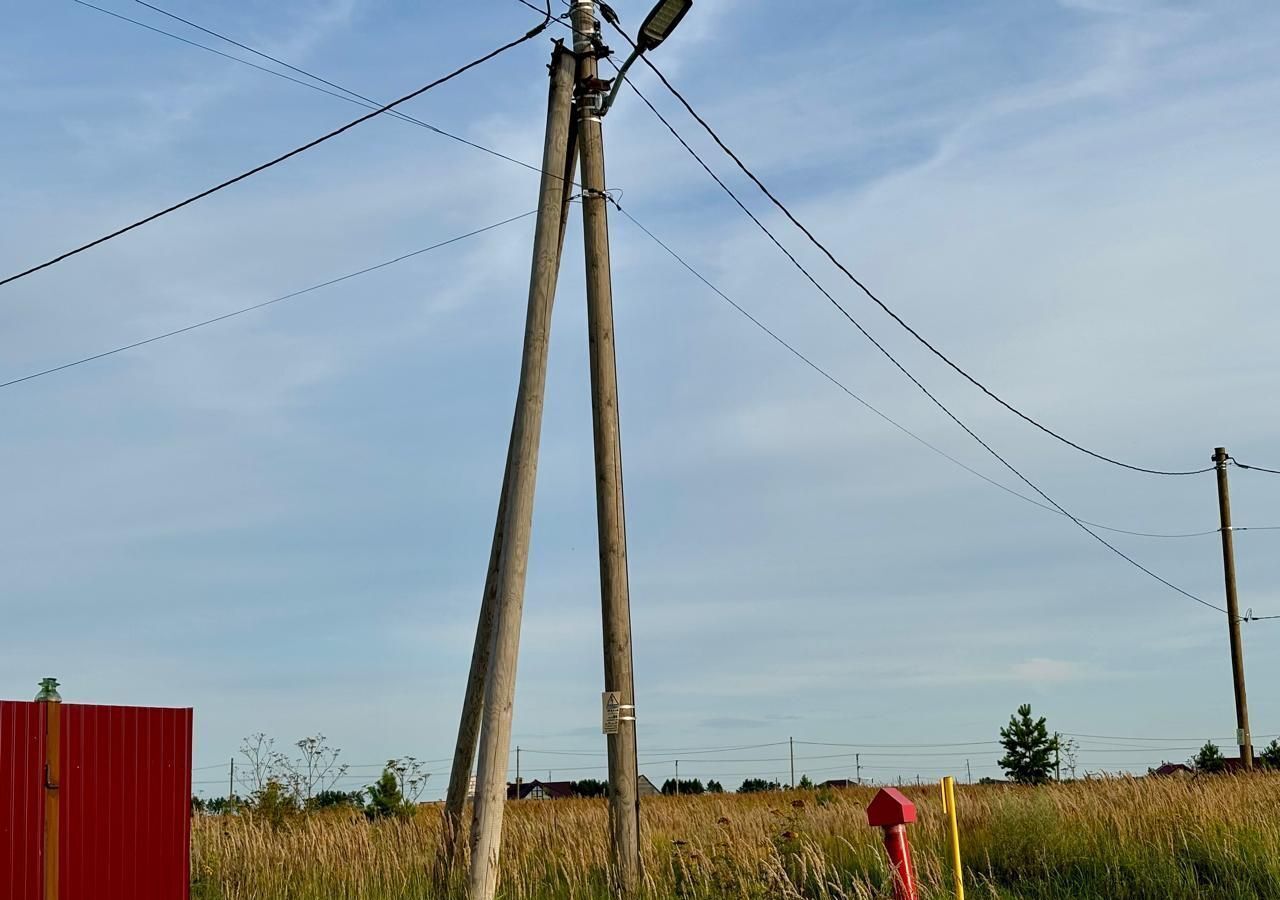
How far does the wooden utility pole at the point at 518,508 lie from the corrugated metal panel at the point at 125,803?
7.41 ft

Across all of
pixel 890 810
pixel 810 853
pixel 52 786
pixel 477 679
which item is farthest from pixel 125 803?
pixel 890 810

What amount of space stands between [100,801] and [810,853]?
5.24 meters

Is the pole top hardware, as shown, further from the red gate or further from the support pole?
the support pole

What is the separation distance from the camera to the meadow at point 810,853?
432 inches

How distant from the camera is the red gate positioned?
30.5 ft

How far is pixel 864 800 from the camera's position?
19.5 metres

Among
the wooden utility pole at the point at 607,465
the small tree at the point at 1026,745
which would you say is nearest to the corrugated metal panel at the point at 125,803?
the wooden utility pole at the point at 607,465

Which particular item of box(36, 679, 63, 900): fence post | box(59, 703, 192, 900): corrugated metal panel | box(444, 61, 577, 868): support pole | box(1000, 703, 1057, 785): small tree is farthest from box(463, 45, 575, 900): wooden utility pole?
box(1000, 703, 1057, 785): small tree

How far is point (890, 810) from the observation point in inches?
287

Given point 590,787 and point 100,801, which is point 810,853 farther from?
point 590,787

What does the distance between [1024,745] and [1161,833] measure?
20.2 meters

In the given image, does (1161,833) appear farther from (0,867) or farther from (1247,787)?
(0,867)

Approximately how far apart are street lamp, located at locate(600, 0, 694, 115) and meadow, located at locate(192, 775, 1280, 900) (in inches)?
251

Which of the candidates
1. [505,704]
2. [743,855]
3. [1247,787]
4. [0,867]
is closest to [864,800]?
[1247,787]
